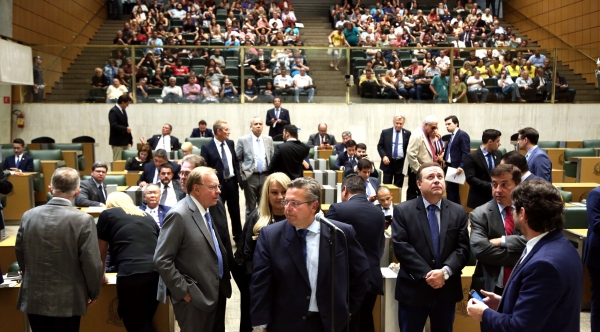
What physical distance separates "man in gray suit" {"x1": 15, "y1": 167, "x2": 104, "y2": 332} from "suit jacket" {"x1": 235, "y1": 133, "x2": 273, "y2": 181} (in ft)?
11.6

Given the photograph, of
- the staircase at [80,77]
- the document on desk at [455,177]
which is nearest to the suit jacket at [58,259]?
the document on desk at [455,177]

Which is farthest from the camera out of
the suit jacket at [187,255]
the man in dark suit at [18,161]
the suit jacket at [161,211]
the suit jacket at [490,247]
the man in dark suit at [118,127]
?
the man in dark suit at [118,127]

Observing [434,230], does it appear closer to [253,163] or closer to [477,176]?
[477,176]

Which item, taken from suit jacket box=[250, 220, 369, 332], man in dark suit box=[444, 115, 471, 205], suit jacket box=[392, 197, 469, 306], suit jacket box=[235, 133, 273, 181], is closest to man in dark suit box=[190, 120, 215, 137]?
suit jacket box=[235, 133, 273, 181]

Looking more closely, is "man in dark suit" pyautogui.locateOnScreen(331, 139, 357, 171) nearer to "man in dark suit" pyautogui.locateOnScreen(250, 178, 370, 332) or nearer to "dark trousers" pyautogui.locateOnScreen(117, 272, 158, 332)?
"dark trousers" pyautogui.locateOnScreen(117, 272, 158, 332)

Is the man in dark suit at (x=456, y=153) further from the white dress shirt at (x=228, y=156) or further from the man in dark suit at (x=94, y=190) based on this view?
the man in dark suit at (x=94, y=190)

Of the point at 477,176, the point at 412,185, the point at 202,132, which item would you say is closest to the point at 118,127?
the point at 202,132

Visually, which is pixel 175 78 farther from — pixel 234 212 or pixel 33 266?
pixel 33 266

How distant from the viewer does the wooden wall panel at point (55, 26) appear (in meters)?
13.4

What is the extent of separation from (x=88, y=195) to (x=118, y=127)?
492cm

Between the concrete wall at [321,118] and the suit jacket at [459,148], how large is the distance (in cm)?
656

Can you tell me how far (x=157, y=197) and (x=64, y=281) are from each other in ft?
6.07

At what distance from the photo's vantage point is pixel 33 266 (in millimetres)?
3650

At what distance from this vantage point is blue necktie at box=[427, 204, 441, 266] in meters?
3.63
